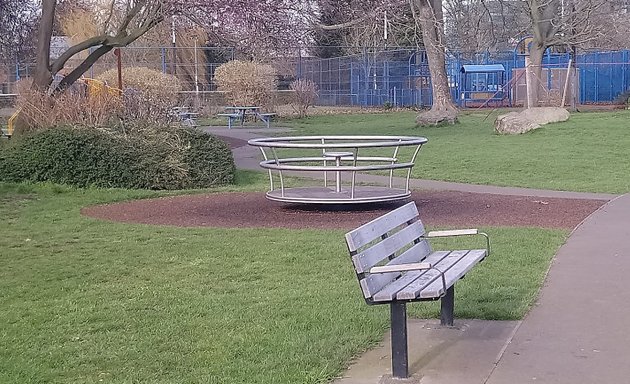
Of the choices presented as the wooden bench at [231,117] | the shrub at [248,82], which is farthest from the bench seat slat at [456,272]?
the shrub at [248,82]

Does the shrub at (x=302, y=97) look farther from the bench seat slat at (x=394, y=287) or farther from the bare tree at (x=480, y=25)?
the bench seat slat at (x=394, y=287)

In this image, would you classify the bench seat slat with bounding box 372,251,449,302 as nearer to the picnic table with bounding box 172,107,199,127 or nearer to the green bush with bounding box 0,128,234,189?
the green bush with bounding box 0,128,234,189

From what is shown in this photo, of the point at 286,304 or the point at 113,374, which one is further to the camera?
the point at 286,304

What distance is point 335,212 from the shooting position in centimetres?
1202

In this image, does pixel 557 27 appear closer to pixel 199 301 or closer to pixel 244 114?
pixel 244 114

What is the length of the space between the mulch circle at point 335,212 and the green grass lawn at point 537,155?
1.89 meters

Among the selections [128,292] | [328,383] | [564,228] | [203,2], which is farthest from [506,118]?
[328,383]

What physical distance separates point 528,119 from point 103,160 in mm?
13453

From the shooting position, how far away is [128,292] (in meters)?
7.03

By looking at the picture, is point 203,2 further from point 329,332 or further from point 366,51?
point 366,51

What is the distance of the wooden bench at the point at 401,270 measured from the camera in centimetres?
480

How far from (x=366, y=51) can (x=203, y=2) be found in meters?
29.2

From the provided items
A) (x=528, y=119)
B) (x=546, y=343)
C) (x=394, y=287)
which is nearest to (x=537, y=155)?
(x=528, y=119)

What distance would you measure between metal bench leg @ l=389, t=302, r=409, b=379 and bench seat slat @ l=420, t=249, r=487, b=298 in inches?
6.9
